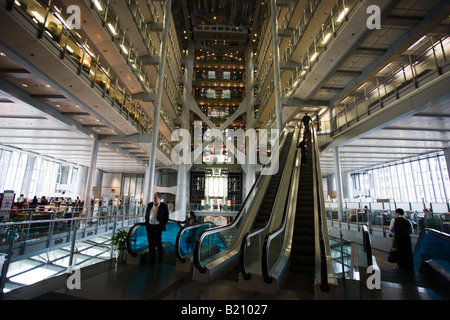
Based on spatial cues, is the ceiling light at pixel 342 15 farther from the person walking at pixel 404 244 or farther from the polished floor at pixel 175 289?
the polished floor at pixel 175 289

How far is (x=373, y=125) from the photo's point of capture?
1155 cm

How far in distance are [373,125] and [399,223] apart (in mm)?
8019

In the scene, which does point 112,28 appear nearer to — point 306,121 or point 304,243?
point 306,121

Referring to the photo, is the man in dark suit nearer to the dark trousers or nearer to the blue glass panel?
the dark trousers

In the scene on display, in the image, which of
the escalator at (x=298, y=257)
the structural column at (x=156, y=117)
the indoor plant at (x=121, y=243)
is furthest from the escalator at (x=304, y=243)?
the structural column at (x=156, y=117)

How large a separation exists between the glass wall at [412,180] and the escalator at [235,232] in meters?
18.3

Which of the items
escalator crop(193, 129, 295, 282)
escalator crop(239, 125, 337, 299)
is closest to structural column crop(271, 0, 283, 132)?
escalator crop(193, 129, 295, 282)

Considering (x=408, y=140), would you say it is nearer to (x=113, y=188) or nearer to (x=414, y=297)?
(x=414, y=297)

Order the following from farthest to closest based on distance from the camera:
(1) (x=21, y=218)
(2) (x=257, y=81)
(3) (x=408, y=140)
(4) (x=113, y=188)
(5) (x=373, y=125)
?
(4) (x=113, y=188) < (2) (x=257, y=81) < (3) (x=408, y=140) < (5) (x=373, y=125) < (1) (x=21, y=218)

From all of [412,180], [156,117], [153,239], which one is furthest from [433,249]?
[412,180]

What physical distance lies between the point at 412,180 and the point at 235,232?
23.9 m

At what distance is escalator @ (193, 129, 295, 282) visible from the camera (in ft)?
12.8

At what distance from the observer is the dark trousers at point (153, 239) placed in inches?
189
